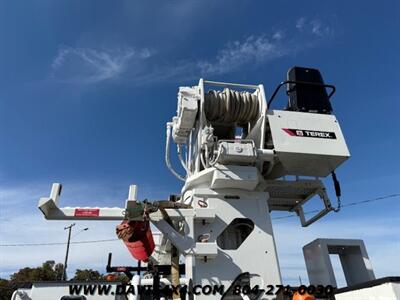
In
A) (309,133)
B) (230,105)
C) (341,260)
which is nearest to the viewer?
(309,133)

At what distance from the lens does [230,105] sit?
22.6ft

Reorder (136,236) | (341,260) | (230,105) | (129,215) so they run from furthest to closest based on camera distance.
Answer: (230,105) → (341,260) → (136,236) → (129,215)

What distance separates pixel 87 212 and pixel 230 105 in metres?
3.60

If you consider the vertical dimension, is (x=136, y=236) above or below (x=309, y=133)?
below

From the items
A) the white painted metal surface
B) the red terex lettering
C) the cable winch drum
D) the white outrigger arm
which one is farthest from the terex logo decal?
the red terex lettering

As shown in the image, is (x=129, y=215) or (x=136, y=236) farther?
(x=136, y=236)

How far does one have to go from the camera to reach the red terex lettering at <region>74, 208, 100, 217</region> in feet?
17.0

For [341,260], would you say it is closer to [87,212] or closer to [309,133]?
[309,133]

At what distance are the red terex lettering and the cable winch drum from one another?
312 centimetres

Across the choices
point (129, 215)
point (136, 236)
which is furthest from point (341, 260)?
point (129, 215)

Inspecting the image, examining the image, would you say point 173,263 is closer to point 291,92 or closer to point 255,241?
point 255,241

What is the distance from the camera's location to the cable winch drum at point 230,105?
6.91m

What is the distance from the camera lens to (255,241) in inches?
223

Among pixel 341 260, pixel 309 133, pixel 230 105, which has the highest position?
pixel 230 105
